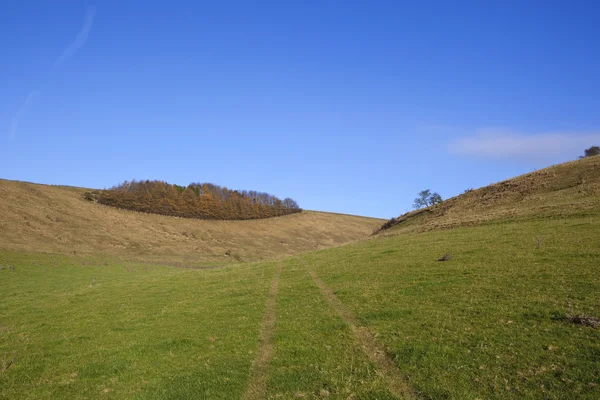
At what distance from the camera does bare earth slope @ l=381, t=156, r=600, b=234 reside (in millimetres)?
38938

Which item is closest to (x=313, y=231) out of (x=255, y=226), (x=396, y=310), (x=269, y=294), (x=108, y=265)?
(x=255, y=226)

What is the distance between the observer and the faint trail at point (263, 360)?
1163 centimetres

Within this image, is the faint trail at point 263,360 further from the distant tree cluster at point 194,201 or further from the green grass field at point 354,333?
the distant tree cluster at point 194,201

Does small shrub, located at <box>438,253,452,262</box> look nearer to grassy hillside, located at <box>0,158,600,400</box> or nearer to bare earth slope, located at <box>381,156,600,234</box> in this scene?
grassy hillside, located at <box>0,158,600,400</box>

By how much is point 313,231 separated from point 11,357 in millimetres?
115649

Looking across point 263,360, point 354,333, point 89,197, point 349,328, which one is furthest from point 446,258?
point 89,197

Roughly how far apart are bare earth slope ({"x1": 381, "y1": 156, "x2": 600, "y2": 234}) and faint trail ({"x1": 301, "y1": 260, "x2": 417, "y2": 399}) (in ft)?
88.3

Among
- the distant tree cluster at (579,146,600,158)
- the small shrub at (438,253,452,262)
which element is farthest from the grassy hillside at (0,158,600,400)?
the distant tree cluster at (579,146,600,158)

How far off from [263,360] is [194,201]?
349 ft

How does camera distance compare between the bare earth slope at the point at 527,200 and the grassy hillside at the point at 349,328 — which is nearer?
the grassy hillside at the point at 349,328

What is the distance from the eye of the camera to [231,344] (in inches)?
633

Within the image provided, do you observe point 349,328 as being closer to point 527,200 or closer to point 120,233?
point 527,200

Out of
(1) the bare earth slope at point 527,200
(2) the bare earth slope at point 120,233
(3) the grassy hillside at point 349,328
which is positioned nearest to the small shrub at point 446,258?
(3) the grassy hillside at point 349,328

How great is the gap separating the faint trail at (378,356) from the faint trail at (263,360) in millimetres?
3206
